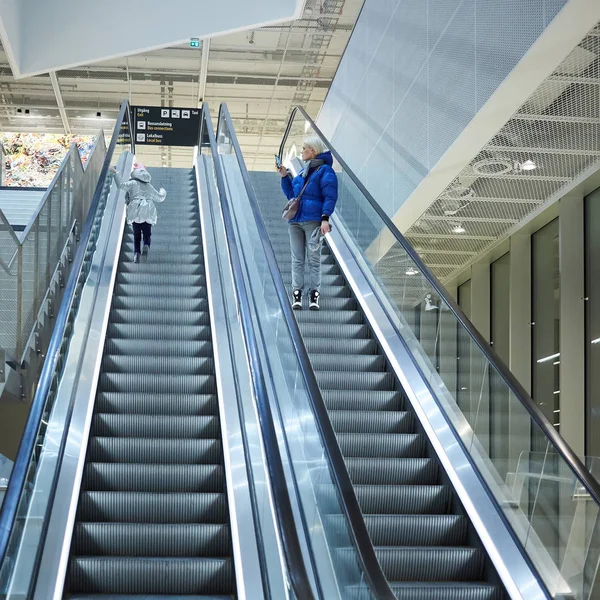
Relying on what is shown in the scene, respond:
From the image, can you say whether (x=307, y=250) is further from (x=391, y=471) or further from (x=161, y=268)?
(x=391, y=471)

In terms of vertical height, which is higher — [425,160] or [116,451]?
[425,160]

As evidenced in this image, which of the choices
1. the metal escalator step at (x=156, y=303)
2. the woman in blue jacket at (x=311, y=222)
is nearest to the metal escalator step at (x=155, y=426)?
the woman in blue jacket at (x=311, y=222)

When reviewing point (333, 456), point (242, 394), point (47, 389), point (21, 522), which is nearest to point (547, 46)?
point (242, 394)

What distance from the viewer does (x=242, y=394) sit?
6852mm

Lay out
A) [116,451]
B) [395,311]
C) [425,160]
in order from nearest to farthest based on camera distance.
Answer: [116,451]
[395,311]
[425,160]

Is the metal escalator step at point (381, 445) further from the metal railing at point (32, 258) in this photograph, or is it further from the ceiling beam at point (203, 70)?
the ceiling beam at point (203, 70)

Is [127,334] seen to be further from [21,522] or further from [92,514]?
[21,522]

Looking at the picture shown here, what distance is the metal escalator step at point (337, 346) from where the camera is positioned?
8219 mm

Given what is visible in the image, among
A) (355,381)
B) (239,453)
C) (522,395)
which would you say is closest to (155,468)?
(239,453)

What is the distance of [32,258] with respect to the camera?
867 cm

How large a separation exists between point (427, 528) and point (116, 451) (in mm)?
2358

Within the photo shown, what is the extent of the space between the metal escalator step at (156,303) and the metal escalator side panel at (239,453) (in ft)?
0.61

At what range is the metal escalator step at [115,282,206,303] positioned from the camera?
9789mm

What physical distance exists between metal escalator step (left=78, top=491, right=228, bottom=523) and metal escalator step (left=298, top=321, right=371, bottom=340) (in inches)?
109
